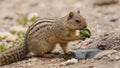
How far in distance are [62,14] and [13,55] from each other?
777 cm

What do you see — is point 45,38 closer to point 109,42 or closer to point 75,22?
point 75,22

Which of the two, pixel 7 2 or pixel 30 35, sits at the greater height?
pixel 7 2

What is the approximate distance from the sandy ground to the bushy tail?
18cm

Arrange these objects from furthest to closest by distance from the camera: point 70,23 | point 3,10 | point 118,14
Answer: point 3,10
point 118,14
point 70,23

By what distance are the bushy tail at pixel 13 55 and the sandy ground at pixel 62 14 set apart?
18 cm

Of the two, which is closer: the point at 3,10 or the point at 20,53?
the point at 20,53

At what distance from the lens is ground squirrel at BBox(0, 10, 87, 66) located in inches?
365

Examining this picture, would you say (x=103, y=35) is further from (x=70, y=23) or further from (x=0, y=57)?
(x=0, y=57)

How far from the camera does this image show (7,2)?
19953 mm

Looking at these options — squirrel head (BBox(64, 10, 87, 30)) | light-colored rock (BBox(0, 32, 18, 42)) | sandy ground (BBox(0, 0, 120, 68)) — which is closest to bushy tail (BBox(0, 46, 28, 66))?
sandy ground (BBox(0, 0, 120, 68))

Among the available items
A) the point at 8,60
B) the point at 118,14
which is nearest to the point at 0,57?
the point at 8,60

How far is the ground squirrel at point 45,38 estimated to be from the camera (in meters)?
9.27

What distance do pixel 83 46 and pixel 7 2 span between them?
1010 cm

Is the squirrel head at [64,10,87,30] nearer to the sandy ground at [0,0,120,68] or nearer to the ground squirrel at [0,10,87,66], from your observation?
the ground squirrel at [0,10,87,66]
